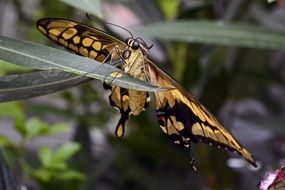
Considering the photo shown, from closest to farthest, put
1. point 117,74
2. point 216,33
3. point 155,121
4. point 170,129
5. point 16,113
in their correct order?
point 117,74 < point 170,129 < point 16,113 < point 216,33 < point 155,121

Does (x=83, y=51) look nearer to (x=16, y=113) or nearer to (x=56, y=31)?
(x=56, y=31)

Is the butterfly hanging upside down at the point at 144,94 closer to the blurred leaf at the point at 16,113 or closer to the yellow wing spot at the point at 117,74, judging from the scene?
the yellow wing spot at the point at 117,74

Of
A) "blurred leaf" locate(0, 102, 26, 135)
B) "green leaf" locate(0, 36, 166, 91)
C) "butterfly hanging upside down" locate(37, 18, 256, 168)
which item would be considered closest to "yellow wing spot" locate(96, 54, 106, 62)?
"butterfly hanging upside down" locate(37, 18, 256, 168)

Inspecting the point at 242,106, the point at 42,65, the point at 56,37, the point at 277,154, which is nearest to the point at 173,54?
the point at 277,154

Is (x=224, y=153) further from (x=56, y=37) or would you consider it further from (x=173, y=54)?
(x=56, y=37)

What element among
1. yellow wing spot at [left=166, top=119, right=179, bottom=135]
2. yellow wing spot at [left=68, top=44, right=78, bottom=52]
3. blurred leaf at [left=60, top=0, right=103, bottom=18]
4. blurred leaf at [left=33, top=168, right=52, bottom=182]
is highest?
blurred leaf at [left=60, top=0, right=103, bottom=18]

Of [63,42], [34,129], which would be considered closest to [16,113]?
[34,129]

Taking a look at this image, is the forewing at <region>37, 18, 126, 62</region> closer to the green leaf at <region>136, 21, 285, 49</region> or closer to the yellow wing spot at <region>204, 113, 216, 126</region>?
the yellow wing spot at <region>204, 113, 216, 126</region>
